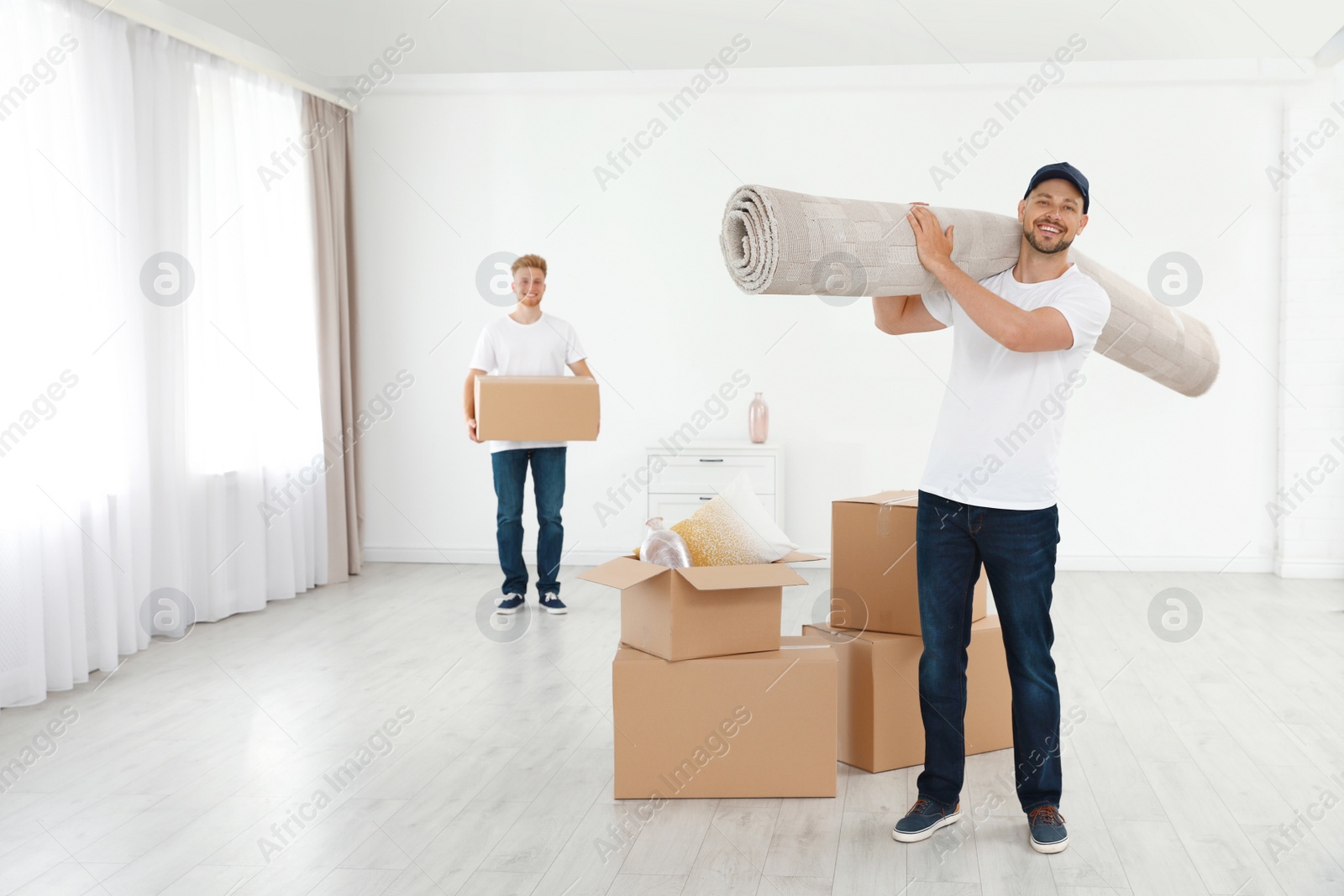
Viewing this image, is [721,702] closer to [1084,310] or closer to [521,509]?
[1084,310]

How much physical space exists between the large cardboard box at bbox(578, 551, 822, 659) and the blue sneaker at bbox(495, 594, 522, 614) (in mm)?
1851

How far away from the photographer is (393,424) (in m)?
5.33

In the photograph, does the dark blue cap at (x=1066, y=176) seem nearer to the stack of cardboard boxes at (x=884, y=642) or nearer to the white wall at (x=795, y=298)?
the stack of cardboard boxes at (x=884, y=642)

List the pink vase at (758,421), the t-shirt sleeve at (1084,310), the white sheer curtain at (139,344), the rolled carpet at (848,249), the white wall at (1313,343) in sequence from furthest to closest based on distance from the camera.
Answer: the pink vase at (758,421) → the white wall at (1313,343) → the white sheer curtain at (139,344) → the t-shirt sleeve at (1084,310) → the rolled carpet at (848,249)

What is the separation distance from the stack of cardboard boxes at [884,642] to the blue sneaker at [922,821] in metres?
0.30

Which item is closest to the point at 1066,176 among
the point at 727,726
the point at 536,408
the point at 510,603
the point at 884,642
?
the point at 884,642

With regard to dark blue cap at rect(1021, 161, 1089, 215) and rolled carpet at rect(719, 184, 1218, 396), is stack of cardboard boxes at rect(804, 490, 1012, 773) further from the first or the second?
dark blue cap at rect(1021, 161, 1089, 215)

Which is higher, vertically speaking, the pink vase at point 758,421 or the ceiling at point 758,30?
the ceiling at point 758,30

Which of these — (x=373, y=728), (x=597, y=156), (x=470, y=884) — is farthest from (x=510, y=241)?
(x=470, y=884)

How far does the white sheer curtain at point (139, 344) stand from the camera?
9.98ft

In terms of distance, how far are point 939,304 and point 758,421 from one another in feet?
9.64

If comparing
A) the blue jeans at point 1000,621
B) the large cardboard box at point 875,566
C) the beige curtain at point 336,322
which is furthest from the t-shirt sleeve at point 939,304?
the beige curtain at point 336,322

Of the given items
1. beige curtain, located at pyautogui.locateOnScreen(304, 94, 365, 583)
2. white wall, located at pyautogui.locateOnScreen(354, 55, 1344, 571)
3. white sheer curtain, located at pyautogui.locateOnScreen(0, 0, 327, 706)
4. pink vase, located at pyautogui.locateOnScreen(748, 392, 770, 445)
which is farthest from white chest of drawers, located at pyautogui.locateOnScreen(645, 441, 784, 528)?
white sheer curtain, located at pyautogui.locateOnScreen(0, 0, 327, 706)

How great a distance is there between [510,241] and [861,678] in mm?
3536
